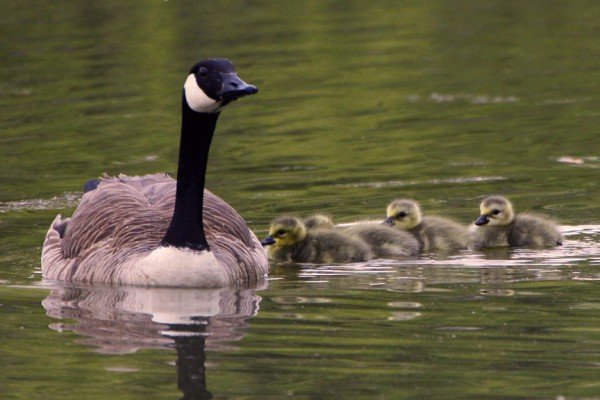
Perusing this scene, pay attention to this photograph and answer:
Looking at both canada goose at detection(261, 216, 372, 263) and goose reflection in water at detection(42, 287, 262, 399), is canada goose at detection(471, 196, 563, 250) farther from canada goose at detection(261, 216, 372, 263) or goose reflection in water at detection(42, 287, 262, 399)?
goose reflection in water at detection(42, 287, 262, 399)

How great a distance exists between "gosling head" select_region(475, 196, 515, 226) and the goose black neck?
2768mm

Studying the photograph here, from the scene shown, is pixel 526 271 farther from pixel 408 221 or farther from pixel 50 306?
pixel 50 306

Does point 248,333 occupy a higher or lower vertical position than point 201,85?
lower

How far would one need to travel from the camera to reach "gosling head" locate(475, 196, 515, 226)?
518 inches

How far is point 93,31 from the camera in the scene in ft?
92.6

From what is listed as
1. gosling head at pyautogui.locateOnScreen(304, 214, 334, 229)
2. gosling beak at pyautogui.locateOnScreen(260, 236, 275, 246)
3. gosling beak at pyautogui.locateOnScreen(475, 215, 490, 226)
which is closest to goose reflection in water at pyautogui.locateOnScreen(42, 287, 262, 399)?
gosling beak at pyautogui.locateOnScreen(260, 236, 275, 246)

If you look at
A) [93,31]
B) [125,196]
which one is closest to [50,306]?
→ [125,196]

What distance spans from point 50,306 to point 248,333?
1931mm

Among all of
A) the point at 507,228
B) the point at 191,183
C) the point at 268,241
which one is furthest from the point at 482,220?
the point at 191,183

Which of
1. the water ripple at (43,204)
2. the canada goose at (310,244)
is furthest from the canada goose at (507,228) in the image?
the water ripple at (43,204)

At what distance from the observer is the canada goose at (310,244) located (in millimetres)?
12672

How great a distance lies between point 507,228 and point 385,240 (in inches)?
43.7

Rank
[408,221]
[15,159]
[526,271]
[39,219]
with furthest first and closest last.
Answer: [15,159] → [39,219] → [408,221] → [526,271]

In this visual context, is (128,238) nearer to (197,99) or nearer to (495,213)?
(197,99)
